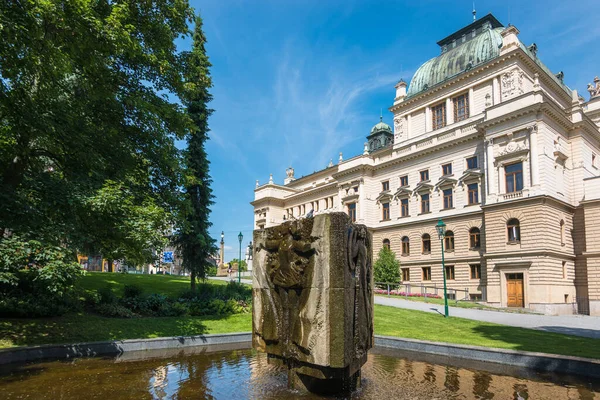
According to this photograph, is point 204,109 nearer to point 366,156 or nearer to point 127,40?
point 127,40

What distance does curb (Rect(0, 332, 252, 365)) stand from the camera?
9.51m

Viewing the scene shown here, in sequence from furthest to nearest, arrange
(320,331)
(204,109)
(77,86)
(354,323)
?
(204,109) → (77,86) → (354,323) → (320,331)

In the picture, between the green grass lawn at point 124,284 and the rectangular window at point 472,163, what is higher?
the rectangular window at point 472,163

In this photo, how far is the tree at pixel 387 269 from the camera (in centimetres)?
4062

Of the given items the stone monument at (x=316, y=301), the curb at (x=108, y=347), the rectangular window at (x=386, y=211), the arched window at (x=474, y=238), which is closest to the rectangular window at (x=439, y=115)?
the rectangular window at (x=386, y=211)

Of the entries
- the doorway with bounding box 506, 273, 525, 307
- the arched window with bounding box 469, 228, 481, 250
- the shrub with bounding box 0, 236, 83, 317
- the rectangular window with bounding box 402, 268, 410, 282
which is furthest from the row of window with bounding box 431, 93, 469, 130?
the shrub with bounding box 0, 236, 83, 317

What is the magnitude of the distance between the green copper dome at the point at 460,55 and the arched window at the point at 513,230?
18.9 meters

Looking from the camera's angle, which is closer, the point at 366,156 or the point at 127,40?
the point at 127,40

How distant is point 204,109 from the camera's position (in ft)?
83.3

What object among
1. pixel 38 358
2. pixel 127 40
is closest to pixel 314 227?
Result: pixel 38 358

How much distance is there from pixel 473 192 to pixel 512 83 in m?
11.4

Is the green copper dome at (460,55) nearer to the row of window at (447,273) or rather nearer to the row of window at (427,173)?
the row of window at (427,173)

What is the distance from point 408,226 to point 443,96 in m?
15.8

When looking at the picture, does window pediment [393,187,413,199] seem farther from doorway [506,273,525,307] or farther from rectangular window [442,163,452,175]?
doorway [506,273,525,307]
